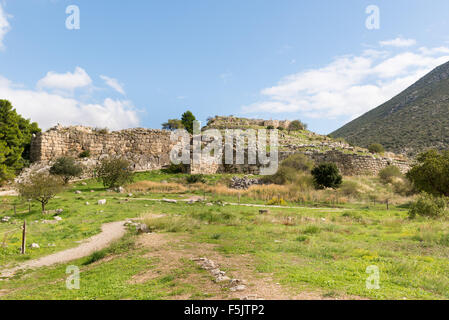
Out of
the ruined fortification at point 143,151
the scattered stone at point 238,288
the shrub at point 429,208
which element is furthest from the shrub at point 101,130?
the scattered stone at point 238,288

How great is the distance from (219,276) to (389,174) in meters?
30.9

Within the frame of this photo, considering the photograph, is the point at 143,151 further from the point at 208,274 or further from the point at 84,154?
the point at 208,274

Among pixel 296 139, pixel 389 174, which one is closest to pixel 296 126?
pixel 296 139

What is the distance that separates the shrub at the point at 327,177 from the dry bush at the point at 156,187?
12.0 m

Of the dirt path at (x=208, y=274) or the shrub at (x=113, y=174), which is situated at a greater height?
the shrub at (x=113, y=174)

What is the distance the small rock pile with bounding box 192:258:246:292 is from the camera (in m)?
5.28

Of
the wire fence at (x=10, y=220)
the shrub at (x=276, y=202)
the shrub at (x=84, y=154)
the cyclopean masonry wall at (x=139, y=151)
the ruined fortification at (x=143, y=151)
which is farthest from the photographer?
the shrub at (x=84, y=154)

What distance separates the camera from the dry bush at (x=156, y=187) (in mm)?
25219

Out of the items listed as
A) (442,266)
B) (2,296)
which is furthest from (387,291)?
(2,296)

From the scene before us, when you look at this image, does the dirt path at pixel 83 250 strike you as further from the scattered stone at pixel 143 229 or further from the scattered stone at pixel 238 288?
the scattered stone at pixel 238 288

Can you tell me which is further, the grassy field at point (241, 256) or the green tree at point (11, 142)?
the green tree at point (11, 142)

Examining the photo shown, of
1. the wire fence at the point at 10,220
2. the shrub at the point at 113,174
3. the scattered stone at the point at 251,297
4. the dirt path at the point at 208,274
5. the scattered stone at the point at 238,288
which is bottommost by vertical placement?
the wire fence at the point at 10,220

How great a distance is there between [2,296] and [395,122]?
65166 millimetres
